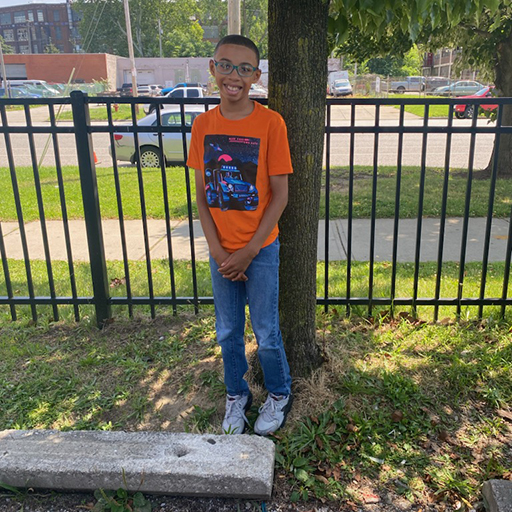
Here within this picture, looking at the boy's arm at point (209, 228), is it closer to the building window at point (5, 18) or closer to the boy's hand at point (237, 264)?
the boy's hand at point (237, 264)

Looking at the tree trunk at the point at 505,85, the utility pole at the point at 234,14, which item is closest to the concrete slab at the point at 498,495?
the tree trunk at the point at 505,85

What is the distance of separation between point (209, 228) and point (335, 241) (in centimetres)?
400

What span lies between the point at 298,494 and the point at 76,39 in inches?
4207

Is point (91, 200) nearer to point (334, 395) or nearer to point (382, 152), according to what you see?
point (334, 395)

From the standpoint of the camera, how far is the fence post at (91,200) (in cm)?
359

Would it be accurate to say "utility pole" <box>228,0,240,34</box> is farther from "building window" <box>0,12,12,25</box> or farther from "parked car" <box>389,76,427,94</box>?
"building window" <box>0,12,12,25</box>

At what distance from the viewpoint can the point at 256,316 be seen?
8.36ft

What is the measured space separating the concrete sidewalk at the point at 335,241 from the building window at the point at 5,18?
114 m

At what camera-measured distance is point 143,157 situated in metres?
11.9

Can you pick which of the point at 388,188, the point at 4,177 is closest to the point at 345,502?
the point at 388,188

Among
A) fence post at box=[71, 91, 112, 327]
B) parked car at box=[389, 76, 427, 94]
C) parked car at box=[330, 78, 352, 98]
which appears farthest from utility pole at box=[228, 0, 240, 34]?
parked car at box=[389, 76, 427, 94]

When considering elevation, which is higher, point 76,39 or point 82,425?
point 76,39

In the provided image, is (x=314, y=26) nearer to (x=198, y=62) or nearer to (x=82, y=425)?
(x=82, y=425)

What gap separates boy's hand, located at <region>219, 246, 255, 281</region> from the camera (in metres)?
2.39
